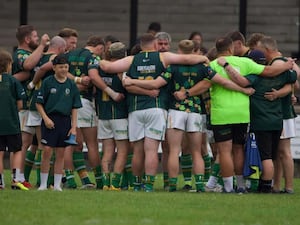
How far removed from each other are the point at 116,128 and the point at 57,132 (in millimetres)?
1317

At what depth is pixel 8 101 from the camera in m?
17.9

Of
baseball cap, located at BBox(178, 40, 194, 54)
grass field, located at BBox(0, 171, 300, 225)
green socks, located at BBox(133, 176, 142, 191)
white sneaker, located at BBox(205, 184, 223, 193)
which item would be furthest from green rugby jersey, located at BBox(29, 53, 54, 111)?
white sneaker, located at BBox(205, 184, 223, 193)

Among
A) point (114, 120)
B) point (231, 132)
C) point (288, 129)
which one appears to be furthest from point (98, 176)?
point (288, 129)

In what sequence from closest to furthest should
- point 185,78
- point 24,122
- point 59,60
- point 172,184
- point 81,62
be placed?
1. point 59,60
2. point 185,78
3. point 172,184
4. point 81,62
5. point 24,122

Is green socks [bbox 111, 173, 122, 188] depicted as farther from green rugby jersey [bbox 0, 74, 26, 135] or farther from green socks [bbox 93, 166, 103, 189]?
green rugby jersey [bbox 0, 74, 26, 135]

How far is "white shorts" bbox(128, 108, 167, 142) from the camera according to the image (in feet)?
59.4

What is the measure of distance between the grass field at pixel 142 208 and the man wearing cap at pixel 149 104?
668mm

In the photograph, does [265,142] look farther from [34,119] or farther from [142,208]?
[142,208]

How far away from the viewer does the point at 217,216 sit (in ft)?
48.4

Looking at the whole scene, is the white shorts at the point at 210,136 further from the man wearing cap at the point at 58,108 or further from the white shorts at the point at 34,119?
the white shorts at the point at 34,119

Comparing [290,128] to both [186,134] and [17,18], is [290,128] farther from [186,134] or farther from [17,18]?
[17,18]

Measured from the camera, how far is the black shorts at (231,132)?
18156 mm

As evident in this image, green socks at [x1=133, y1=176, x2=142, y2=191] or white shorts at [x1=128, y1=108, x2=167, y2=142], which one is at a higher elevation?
white shorts at [x1=128, y1=108, x2=167, y2=142]

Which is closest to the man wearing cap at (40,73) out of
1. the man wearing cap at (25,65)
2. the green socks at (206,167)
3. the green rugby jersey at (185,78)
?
the man wearing cap at (25,65)
